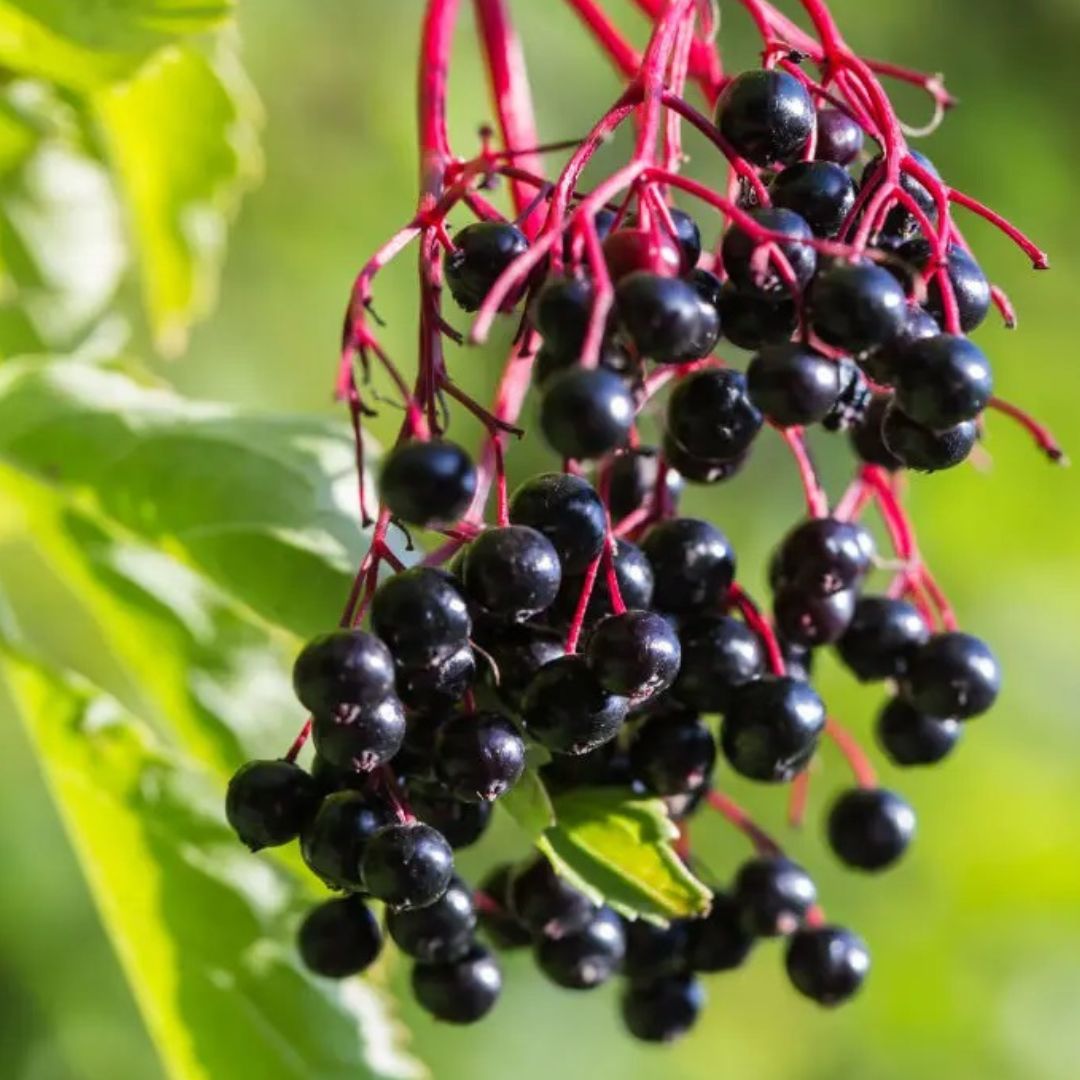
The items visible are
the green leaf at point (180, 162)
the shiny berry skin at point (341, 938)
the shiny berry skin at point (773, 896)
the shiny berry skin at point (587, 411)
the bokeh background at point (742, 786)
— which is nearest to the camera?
the shiny berry skin at point (587, 411)

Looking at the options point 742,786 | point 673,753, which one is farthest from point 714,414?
point 742,786

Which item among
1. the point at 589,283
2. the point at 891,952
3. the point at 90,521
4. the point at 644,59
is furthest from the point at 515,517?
the point at 891,952

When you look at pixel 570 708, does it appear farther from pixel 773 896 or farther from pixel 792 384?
pixel 773 896

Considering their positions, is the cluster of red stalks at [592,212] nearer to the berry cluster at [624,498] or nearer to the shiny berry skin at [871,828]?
the berry cluster at [624,498]

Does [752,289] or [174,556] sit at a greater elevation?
[752,289]

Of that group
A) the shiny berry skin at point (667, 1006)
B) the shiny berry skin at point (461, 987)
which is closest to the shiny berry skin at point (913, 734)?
the shiny berry skin at point (667, 1006)

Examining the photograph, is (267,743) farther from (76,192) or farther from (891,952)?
(891,952)

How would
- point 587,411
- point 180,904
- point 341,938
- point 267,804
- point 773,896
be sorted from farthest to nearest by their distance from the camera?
point 180,904 < point 773,896 < point 341,938 < point 267,804 < point 587,411
